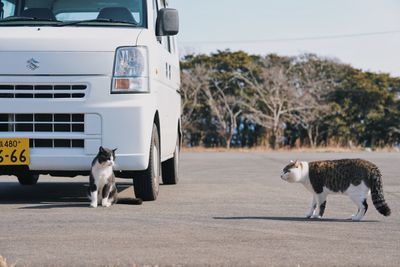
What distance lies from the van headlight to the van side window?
1734 millimetres

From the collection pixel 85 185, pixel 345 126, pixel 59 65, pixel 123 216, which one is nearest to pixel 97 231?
pixel 123 216

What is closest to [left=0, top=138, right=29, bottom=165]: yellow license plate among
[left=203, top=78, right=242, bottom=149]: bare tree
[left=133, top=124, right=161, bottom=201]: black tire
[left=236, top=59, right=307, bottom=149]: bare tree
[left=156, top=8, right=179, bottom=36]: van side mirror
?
[left=133, top=124, right=161, bottom=201]: black tire

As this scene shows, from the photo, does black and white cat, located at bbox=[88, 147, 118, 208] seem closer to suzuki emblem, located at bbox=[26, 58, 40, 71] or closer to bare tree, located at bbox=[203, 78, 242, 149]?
suzuki emblem, located at bbox=[26, 58, 40, 71]

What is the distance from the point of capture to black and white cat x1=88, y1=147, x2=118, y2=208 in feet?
26.4

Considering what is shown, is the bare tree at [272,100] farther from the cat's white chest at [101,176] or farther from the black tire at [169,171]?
the cat's white chest at [101,176]

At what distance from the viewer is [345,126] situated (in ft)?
134

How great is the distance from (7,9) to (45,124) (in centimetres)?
184

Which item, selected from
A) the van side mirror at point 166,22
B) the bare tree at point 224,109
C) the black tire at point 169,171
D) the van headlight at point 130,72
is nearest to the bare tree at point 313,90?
the bare tree at point 224,109

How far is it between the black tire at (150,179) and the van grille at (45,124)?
83cm

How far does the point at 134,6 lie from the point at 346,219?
340cm

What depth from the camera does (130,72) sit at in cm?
835

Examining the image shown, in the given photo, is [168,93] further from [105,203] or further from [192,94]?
[192,94]

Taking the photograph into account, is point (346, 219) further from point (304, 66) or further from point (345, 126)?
point (304, 66)

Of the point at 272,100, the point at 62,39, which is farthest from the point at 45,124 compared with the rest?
the point at 272,100
